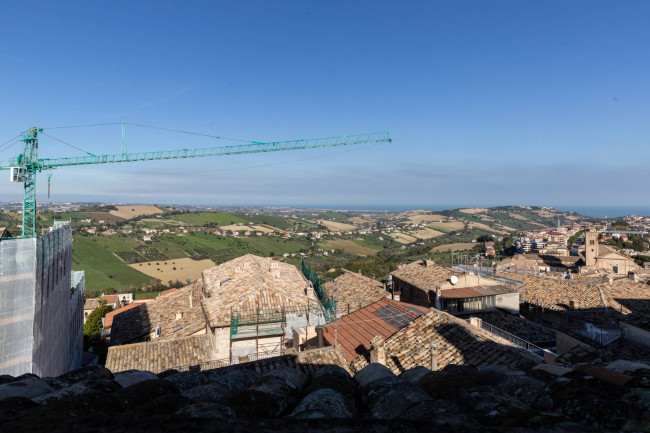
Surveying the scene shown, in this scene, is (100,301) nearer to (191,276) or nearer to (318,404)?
(191,276)

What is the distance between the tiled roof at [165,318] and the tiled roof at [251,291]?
172 cm

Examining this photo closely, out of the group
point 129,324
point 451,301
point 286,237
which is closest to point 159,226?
point 286,237

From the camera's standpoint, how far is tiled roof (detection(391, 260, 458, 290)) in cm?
2654

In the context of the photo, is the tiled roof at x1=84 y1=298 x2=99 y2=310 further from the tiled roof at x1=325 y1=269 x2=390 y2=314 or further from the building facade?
the building facade

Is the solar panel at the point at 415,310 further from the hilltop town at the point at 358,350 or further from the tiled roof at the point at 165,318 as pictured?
the tiled roof at the point at 165,318

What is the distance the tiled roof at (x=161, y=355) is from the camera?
52.0ft

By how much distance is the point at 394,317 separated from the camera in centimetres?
1839

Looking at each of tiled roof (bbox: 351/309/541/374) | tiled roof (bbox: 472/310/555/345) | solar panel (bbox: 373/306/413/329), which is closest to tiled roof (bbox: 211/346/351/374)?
tiled roof (bbox: 351/309/541/374)

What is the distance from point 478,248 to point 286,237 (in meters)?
54.4

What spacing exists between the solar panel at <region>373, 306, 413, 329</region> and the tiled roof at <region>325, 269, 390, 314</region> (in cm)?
745

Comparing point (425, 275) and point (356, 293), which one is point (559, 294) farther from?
point (356, 293)

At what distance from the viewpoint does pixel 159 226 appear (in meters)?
109

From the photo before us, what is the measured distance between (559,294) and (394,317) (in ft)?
59.9

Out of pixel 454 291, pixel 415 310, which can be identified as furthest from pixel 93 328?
pixel 454 291
